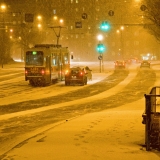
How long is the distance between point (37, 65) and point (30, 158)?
97.7 feet

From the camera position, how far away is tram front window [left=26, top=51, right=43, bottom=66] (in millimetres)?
38844

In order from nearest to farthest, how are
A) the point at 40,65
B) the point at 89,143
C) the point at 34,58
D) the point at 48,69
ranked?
the point at 89,143 < the point at 40,65 < the point at 34,58 < the point at 48,69

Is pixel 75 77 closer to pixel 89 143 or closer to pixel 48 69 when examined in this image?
pixel 48 69

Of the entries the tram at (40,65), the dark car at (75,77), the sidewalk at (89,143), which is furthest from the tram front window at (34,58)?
the sidewalk at (89,143)

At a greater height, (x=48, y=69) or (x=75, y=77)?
(x=48, y=69)

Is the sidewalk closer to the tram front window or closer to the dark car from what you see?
the dark car

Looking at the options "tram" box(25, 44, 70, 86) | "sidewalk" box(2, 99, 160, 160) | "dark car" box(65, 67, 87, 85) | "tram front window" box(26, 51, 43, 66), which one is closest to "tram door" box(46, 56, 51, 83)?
"tram" box(25, 44, 70, 86)

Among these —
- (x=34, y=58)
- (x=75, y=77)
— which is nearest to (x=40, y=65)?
(x=34, y=58)

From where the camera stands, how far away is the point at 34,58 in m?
39.0

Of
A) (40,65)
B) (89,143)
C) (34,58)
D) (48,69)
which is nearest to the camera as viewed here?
(89,143)

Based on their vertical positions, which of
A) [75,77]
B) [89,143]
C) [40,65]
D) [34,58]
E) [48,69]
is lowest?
[75,77]

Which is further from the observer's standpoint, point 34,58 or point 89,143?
point 34,58

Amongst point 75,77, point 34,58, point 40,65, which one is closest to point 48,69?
point 40,65

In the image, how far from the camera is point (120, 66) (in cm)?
7269
